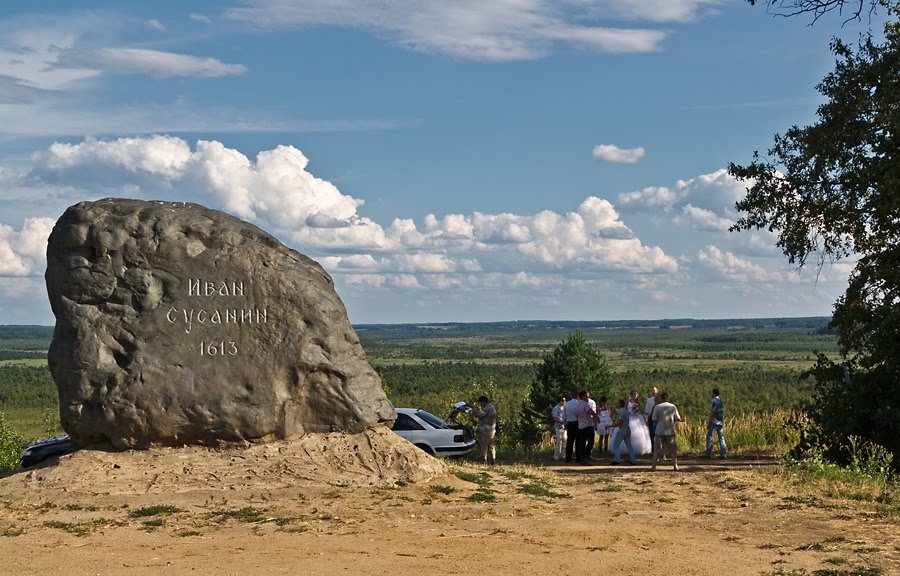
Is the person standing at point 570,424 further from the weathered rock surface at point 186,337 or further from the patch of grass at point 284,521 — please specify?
the patch of grass at point 284,521

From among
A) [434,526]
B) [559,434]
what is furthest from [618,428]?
[434,526]

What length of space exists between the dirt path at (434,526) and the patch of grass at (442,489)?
0.11ft

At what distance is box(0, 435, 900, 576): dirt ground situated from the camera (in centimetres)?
1047

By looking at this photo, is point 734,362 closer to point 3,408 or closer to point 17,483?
point 3,408

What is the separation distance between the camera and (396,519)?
41.3 ft

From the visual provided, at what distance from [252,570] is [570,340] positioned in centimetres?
2916

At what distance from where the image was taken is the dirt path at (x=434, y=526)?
1041 centimetres

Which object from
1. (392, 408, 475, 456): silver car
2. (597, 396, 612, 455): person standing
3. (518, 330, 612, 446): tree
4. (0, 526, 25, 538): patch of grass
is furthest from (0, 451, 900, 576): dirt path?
(518, 330, 612, 446): tree

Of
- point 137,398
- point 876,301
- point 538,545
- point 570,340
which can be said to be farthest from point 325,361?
point 570,340

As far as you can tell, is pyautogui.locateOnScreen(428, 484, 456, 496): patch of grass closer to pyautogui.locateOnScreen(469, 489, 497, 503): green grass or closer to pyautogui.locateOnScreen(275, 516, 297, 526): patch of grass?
pyautogui.locateOnScreen(469, 489, 497, 503): green grass

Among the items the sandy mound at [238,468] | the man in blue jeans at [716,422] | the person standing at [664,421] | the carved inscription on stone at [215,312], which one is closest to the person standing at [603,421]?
the man in blue jeans at [716,422]

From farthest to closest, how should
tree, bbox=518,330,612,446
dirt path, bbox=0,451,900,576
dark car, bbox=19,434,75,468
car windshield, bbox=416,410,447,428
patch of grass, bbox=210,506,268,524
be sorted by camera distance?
tree, bbox=518,330,612,446, car windshield, bbox=416,410,447,428, dark car, bbox=19,434,75,468, patch of grass, bbox=210,506,268,524, dirt path, bbox=0,451,900,576

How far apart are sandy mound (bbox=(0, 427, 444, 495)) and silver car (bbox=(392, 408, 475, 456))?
4334 millimetres

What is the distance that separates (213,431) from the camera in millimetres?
14750
